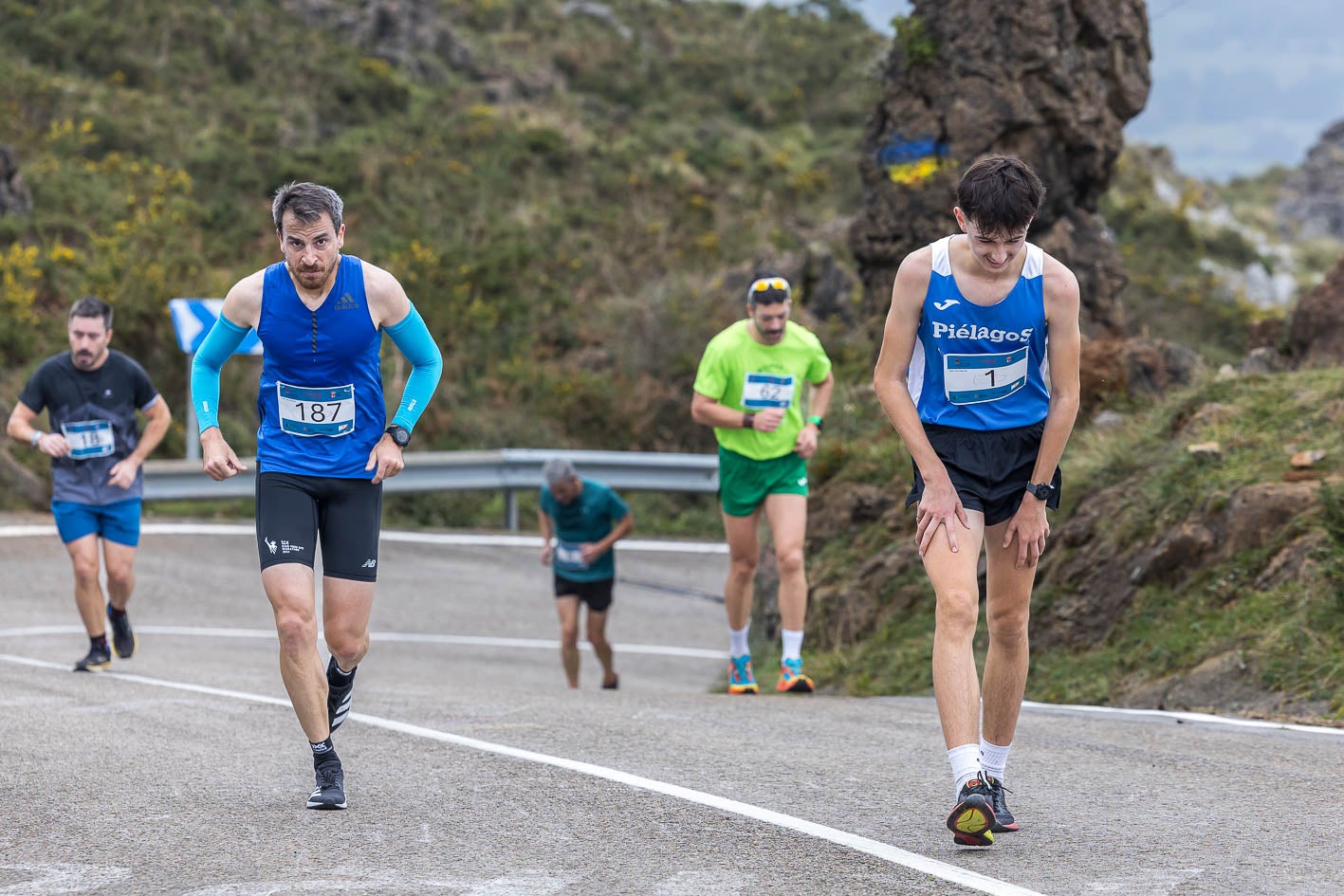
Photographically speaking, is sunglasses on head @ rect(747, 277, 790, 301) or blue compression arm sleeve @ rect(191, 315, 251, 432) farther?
sunglasses on head @ rect(747, 277, 790, 301)

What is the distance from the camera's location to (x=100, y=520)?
34.2 feet

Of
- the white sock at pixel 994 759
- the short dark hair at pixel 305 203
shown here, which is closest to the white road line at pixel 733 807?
the white sock at pixel 994 759

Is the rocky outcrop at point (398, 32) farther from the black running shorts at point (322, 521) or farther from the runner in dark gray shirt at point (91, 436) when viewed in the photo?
the black running shorts at point (322, 521)

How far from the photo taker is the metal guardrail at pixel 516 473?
18641 millimetres

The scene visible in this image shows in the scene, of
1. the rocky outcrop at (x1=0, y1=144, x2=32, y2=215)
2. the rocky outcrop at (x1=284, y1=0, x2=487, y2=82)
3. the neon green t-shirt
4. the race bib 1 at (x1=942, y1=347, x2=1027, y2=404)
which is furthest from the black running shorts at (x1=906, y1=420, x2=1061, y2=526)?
the rocky outcrop at (x1=284, y1=0, x2=487, y2=82)

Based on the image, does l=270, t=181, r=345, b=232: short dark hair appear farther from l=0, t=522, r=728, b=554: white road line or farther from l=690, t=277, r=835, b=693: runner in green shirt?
l=0, t=522, r=728, b=554: white road line

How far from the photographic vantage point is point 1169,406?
11.6m

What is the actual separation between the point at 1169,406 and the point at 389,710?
6.08 metres

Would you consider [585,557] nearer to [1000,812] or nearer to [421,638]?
[421,638]

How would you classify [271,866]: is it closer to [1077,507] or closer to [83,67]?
[1077,507]

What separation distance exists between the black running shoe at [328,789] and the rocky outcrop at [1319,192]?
6453cm

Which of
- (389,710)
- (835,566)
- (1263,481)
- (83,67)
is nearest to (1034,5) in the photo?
(835,566)

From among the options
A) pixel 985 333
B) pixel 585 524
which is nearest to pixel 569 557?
pixel 585 524

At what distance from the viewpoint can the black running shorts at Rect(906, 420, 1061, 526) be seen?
557cm
